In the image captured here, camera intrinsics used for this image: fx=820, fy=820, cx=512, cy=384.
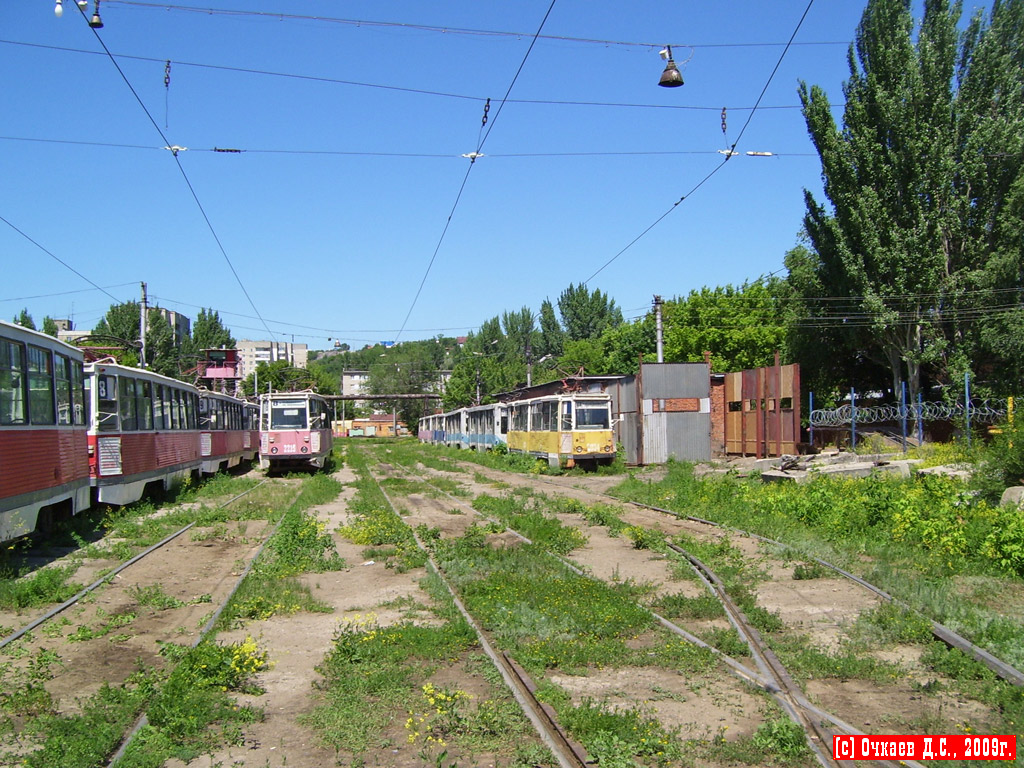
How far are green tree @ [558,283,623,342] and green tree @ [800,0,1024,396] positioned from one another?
67103mm

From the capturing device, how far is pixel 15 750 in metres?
4.61

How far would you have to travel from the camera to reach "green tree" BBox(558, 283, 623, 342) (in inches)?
3868

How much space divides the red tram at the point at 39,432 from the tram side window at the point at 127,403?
217cm

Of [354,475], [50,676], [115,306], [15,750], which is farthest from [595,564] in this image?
[115,306]

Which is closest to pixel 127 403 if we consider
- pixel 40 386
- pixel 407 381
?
pixel 40 386

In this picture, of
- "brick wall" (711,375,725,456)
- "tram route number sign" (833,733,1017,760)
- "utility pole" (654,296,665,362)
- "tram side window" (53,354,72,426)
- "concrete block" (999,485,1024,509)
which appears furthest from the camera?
"brick wall" (711,375,725,456)

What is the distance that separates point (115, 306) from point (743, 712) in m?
68.7

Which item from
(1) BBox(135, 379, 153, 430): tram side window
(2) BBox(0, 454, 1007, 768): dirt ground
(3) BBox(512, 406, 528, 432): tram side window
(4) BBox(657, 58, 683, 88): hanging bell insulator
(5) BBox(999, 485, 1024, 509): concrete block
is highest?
(4) BBox(657, 58, 683, 88): hanging bell insulator

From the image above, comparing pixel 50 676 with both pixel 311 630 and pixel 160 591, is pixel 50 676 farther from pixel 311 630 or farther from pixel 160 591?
pixel 160 591

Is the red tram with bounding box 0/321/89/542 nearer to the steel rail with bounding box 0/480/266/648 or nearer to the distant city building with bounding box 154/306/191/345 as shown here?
the steel rail with bounding box 0/480/266/648

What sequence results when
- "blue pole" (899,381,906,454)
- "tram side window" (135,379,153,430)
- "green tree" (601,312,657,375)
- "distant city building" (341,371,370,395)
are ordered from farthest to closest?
1. "distant city building" (341,371,370,395)
2. "green tree" (601,312,657,375)
3. "blue pole" (899,381,906,454)
4. "tram side window" (135,379,153,430)

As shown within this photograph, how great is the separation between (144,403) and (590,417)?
604 inches

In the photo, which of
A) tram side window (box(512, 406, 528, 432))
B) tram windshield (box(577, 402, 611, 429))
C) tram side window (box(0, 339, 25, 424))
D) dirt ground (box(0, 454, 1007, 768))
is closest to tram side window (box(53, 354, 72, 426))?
tram side window (box(0, 339, 25, 424))

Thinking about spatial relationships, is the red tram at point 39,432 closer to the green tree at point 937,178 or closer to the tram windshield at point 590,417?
the tram windshield at point 590,417
